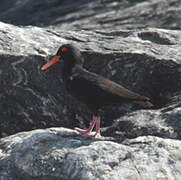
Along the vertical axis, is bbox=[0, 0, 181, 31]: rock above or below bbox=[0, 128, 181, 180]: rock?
below

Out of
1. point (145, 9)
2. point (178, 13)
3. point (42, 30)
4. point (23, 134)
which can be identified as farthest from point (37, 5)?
point (23, 134)

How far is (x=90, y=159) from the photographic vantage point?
6406 millimetres

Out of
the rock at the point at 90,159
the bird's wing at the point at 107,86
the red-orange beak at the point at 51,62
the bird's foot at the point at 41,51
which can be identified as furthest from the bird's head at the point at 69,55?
the rock at the point at 90,159

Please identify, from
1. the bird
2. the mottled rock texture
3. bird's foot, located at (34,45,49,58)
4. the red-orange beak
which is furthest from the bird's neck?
bird's foot, located at (34,45,49,58)

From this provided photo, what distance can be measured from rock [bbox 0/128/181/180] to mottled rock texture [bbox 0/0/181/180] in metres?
0.01

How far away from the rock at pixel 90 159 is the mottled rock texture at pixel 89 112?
13mm

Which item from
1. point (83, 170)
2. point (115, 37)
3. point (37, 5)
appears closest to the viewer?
point (83, 170)

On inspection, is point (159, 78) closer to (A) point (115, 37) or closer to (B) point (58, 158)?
(A) point (115, 37)

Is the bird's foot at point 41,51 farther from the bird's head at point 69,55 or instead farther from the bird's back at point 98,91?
the bird's back at point 98,91

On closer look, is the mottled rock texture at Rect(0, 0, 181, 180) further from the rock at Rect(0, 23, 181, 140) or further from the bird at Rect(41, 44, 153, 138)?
the bird at Rect(41, 44, 153, 138)

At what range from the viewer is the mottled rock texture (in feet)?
21.0

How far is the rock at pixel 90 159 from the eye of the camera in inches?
247

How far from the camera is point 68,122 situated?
874 cm

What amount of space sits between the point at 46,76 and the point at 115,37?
233cm
